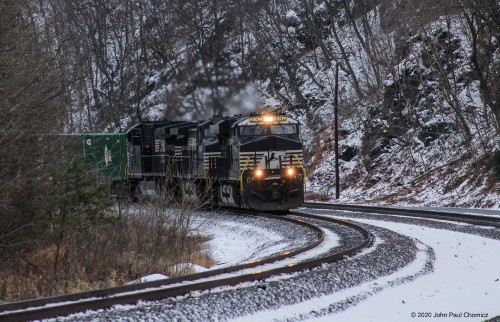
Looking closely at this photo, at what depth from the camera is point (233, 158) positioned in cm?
2231

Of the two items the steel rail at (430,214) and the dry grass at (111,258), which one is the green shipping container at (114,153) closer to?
the steel rail at (430,214)

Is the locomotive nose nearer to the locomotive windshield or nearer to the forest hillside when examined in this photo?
the locomotive windshield

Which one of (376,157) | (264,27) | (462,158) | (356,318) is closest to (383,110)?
(376,157)

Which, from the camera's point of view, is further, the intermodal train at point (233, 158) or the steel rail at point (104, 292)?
the intermodal train at point (233, 158)

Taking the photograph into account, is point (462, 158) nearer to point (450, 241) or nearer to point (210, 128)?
point (210, 128)

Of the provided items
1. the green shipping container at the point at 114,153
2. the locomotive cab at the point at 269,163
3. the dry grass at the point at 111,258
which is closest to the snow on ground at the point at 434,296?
the dry grass at the point at 111,258

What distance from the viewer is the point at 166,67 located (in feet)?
139

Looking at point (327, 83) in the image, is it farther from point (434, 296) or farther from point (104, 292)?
point (104, 292)

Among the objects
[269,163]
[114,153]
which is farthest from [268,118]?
[114,153]

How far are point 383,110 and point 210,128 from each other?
14451 millimetres

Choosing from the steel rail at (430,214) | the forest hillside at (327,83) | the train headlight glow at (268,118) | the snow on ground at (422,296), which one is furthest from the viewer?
the train headlight glow at (268,118)

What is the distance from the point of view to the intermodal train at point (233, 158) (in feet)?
70.6

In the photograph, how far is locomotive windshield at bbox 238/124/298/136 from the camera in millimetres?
21664

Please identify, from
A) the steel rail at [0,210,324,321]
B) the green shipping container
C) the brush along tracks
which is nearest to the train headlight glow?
the green shipping container
